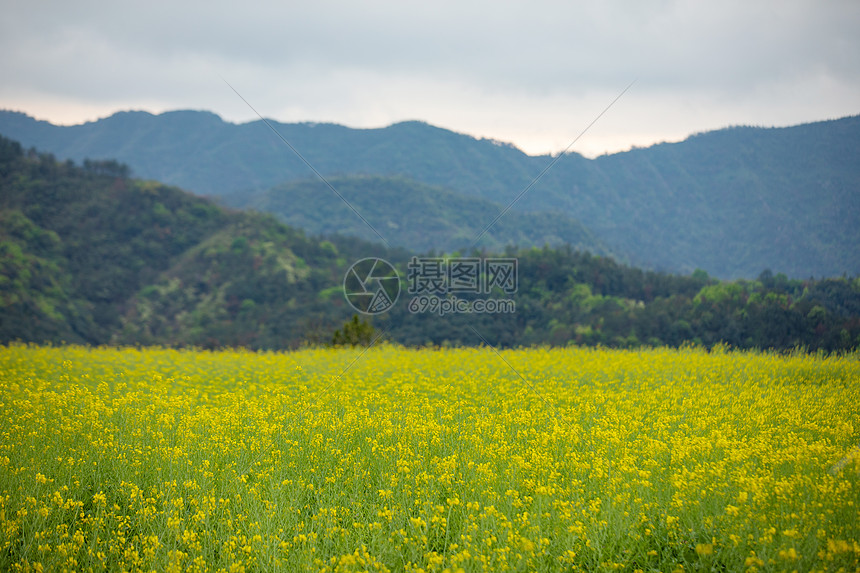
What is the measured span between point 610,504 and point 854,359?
32.3ft

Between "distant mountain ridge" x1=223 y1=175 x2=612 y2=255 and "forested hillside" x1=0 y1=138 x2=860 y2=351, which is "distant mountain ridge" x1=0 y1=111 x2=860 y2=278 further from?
"forested hillside" x1=0 y1=138 x2=860 y2=351

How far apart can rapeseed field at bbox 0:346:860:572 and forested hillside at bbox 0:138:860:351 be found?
50.0ft

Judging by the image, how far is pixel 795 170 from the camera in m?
96.1

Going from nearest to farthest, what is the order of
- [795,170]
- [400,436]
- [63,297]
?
[400,436] < [63,297] < [795,170]

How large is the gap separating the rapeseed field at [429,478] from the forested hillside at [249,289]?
600 inches

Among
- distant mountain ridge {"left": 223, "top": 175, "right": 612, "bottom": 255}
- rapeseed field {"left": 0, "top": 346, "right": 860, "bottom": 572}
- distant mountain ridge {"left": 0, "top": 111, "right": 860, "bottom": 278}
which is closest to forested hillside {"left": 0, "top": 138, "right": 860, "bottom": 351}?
distant mountain ridge {"left": 0, "top": 111, "right": 860, "bottom": 278}

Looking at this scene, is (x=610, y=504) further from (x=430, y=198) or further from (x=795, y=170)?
(x=430, y=198)

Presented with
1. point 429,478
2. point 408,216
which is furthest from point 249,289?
point 408,216

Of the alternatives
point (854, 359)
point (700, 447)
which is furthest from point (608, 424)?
point (854, 359)

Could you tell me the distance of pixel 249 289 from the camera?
2159 inches

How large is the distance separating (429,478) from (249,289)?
5305cm

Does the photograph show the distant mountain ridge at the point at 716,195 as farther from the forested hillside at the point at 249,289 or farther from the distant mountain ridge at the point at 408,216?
the forested hillside at the point at 249,289

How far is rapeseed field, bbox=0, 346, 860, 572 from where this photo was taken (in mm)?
4016

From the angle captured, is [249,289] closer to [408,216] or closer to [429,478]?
[429,478]
